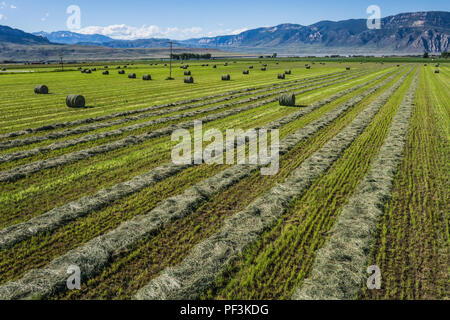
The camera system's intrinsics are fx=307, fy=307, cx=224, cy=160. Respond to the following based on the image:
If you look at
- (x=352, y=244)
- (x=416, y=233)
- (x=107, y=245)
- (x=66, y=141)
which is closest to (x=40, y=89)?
(x=66, y=141)

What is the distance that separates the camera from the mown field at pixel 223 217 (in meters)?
6.16

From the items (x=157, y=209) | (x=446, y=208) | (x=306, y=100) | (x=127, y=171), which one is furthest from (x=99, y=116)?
(x=446, y=208)

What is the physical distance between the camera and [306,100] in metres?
29.8

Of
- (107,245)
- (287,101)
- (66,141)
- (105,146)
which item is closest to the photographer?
(107,245)

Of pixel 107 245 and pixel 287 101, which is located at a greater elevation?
pixel 287 101

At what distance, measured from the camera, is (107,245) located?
7238 mm

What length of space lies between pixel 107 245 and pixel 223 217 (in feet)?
10.2

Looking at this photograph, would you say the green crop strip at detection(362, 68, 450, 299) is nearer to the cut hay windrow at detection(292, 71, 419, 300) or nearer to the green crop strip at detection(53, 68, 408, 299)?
the cut hay windrow at detection(292, 71, 419, 300)

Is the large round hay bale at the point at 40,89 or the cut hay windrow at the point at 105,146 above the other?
the large round hay bale at the point at 40,89

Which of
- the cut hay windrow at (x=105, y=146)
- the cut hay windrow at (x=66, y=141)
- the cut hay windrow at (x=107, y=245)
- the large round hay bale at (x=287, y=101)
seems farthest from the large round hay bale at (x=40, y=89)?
the cut hay windrow at (x=107, y=245)

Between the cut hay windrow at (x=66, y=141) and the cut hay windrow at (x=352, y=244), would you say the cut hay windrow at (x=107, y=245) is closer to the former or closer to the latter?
the cut hay windrow at (x=352, y=244)

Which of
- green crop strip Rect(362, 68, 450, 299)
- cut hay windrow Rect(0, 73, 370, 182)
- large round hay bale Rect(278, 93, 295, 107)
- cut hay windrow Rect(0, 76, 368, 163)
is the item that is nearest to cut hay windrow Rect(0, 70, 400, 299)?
green crop strip Rect(362, 68, 450, 299)

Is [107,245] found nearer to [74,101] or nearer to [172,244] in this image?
[172,244]

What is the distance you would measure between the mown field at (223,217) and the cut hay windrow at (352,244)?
0.11ft
